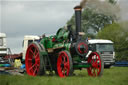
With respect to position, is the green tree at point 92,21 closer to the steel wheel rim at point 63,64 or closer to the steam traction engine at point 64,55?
the steam traction engine at point 64,55

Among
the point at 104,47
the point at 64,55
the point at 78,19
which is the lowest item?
the point at 64,55

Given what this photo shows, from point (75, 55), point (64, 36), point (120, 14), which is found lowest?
point (75, 55)

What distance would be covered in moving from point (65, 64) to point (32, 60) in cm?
204

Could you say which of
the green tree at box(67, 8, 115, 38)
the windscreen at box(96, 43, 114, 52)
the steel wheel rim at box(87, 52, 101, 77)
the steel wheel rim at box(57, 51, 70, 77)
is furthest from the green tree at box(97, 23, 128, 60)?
the steel wheel rim at box(57, 51, 70, 77)

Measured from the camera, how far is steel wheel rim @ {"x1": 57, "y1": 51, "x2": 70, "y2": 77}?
10.0m

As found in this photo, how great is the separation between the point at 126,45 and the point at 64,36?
1876 cm

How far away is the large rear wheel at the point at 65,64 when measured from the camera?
974 cm

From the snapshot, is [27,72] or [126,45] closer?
[27,72]

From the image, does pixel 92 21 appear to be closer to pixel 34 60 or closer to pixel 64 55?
pixel 34 60

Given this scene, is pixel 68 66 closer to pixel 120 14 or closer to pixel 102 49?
pixel 120 14

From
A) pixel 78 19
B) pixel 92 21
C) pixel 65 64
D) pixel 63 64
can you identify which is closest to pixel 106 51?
pixel 78 19

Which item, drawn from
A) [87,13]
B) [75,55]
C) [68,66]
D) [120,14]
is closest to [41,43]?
[75,55]

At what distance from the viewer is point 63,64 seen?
33.9 ft

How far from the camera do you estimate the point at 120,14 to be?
9.80m
